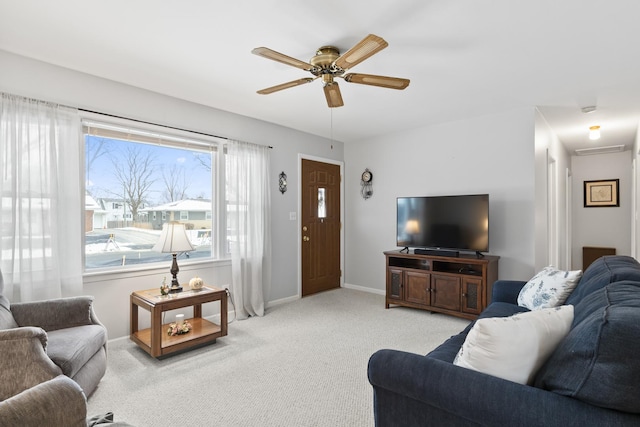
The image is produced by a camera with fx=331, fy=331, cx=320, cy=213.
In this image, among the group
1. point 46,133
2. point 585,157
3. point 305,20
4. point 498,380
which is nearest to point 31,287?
point 46,133

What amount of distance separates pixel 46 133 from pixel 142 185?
928 millimetres

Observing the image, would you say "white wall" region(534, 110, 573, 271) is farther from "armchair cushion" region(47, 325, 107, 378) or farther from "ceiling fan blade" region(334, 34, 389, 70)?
"armchair cushion" region(47, 325, 107, 378)

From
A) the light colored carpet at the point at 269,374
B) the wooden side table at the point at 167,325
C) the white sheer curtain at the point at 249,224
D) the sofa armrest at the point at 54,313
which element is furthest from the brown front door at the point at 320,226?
the sofa armrest at the point at 54,313

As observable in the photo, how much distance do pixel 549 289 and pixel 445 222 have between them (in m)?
1.87

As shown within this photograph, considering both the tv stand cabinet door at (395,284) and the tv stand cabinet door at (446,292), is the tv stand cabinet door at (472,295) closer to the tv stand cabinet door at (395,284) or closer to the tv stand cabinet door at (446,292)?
the tv stand cabinet door at (446,292)

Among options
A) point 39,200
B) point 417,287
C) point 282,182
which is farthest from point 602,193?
point 39,200

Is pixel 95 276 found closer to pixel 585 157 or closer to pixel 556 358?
pixel 556 358

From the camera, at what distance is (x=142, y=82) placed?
10.5 feet

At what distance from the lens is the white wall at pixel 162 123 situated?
9.25ft

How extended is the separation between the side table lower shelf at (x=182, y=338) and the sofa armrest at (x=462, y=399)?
2.15 meters

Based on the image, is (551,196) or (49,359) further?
(551,196)

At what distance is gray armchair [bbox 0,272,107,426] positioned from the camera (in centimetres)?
111

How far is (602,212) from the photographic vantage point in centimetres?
653

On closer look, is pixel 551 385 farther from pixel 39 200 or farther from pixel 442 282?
pixel 39 200
